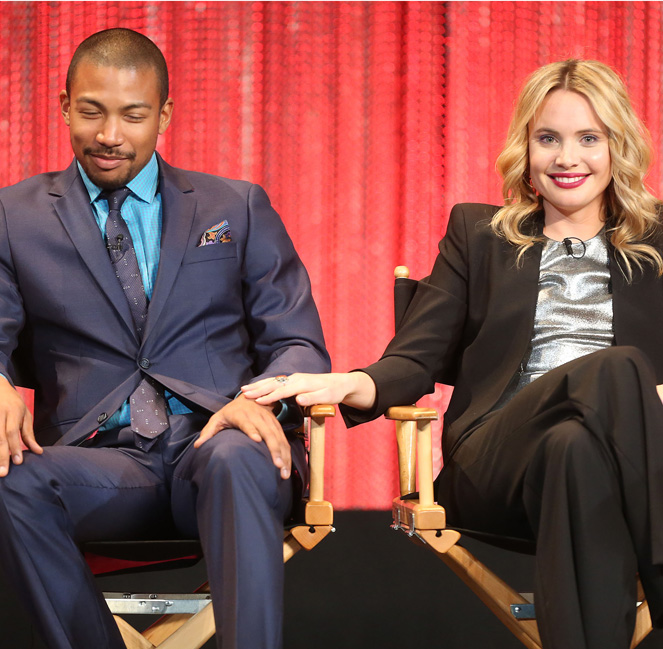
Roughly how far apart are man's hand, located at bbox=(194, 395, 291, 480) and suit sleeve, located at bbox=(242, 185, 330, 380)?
25 cm

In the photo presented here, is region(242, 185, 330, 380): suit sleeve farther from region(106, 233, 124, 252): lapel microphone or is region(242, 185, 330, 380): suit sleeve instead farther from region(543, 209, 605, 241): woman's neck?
region(543, 209, 605, 241): woman's neck

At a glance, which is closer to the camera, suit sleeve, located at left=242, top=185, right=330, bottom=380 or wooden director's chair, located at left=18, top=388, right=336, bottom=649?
wooden director's chair, located at left=18, top=388, right=336, bottom=649

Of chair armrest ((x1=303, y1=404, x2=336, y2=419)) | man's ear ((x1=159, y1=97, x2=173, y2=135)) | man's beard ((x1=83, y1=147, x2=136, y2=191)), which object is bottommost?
chair armrest ((x1=303, y1=404, x2=336, y2=419))

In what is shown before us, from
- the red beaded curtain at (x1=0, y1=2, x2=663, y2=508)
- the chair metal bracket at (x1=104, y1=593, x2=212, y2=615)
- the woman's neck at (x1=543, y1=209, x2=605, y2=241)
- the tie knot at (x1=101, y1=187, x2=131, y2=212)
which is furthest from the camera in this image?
the red beaded curtain at (x1=0, y1=2, x2=663, y2=508)

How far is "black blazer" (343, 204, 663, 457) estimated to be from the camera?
2.23 meters

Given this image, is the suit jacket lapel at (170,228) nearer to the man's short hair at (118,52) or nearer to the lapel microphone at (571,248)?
the man's short hair at (118,52)

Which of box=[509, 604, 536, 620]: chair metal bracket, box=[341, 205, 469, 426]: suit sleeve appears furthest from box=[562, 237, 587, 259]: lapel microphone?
box=[509, 604, 536, 620]: chair metal bracket

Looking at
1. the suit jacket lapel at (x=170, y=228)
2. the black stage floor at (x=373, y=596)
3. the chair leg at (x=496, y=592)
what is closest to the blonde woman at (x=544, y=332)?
the chair leg at (x=496, y=592)

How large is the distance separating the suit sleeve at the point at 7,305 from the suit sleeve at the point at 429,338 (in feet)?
2.49

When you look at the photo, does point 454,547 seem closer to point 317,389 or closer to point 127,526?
point 317,389

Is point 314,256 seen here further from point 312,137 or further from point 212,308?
point 212,308

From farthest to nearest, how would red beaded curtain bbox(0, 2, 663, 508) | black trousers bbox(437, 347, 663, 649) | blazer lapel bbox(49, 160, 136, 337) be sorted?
red beaded curtain bbox(0, 2, 663, 508) < blazer lapel bbox(49, 160, 136, 337) < black trousers bbox(437, 347, 663, 649)

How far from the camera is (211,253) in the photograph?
2262mm

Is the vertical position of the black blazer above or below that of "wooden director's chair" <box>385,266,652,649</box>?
above
